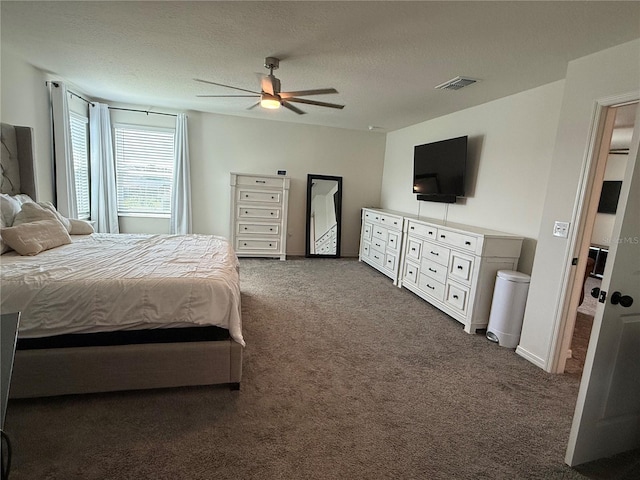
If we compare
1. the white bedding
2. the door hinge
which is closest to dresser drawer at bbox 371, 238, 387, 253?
the white bedding

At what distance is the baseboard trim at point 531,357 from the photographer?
2.73m

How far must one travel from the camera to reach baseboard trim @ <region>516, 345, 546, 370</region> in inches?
108

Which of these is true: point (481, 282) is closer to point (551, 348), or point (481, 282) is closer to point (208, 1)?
point (551, 348)

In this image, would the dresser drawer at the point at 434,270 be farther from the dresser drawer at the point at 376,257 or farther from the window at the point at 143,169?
the window at the point at 143,169

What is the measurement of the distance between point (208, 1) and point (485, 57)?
2111mm

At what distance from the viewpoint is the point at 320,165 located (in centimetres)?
620

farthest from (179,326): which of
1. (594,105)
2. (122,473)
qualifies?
(594,105)

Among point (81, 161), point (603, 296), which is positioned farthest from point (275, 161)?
point (603, 296)

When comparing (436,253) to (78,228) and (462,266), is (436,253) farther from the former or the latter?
(78,228)

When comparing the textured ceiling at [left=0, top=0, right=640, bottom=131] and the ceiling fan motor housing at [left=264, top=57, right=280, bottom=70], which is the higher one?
the textured ceiling at [left=0, top=0, right=640, bottom=131]

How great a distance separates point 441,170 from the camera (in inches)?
174

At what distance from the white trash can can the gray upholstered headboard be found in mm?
4716

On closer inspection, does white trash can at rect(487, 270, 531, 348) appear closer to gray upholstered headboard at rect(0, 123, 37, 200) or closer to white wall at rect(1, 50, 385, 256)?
white wall at rect(1, 50, 385, 256)

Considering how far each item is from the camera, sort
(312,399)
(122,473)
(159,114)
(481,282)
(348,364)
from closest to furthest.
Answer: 1. (122,473)
2. (312,399)
3. (348,364)
4. (481,282)
5. (159,114)
